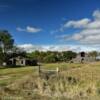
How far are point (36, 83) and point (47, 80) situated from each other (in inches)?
30.6

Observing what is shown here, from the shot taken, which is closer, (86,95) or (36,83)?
(86,95)

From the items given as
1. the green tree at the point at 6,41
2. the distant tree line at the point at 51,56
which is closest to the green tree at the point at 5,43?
the green tree at the point at 6,41

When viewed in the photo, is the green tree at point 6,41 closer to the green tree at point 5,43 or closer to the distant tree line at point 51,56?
the green tree at point 5,43

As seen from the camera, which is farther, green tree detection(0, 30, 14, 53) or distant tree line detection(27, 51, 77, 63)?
distant tree line detection(27, 51, 77, 63)

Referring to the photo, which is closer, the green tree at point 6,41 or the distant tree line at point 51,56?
the green tree at point 6,41

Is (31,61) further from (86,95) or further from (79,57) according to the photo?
(86,95)

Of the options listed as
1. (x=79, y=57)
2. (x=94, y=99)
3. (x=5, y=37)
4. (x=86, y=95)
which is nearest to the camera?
(x=94, y=99)

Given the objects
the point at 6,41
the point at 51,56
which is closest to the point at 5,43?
the point at 6,41

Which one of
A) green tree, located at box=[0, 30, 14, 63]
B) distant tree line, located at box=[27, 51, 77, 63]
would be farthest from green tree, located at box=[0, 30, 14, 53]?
distant tree line, located at box=[27, 51, 77, 63]

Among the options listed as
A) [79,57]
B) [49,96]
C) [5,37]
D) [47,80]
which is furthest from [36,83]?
[79,57]

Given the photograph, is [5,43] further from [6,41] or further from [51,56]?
[51,56]

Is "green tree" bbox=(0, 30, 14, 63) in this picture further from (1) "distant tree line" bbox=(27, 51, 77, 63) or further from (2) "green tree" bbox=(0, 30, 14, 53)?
(1) "distant tree line" bbox=(27, 51, 77, 63)

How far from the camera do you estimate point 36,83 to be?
1666 centimetres

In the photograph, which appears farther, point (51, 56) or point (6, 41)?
point (51, 56)
